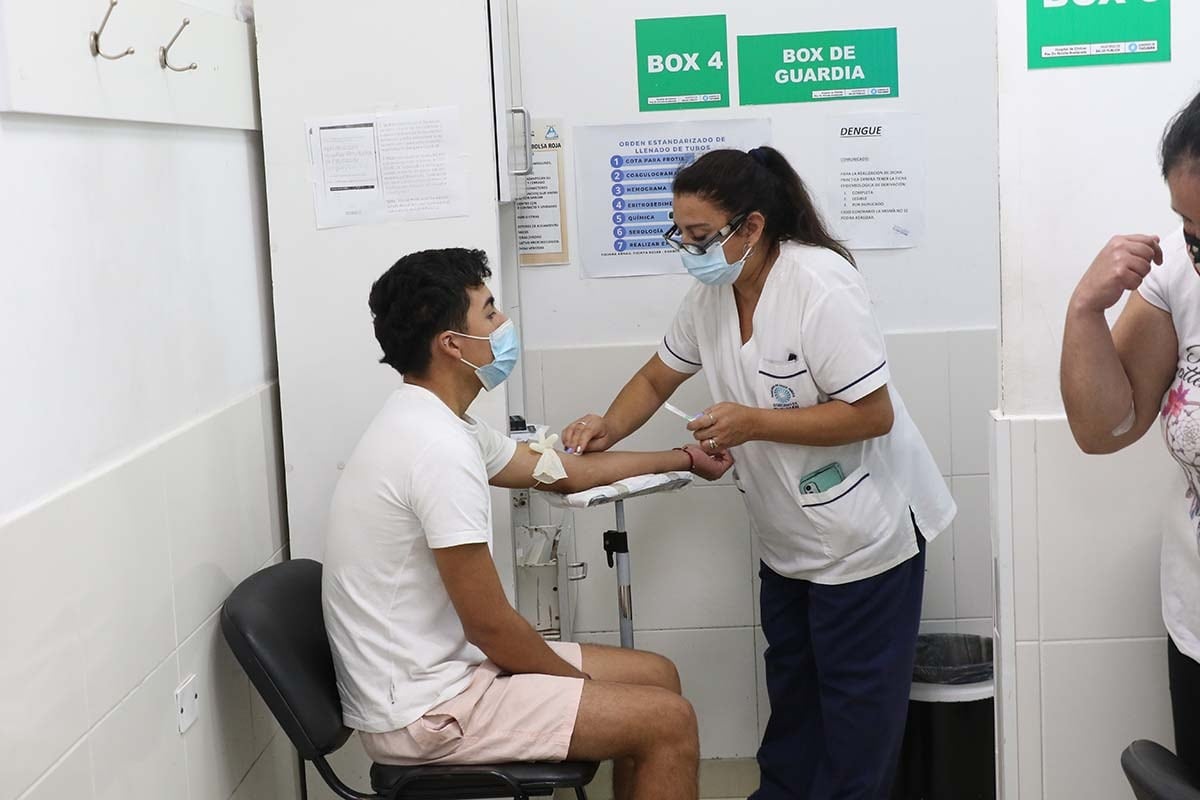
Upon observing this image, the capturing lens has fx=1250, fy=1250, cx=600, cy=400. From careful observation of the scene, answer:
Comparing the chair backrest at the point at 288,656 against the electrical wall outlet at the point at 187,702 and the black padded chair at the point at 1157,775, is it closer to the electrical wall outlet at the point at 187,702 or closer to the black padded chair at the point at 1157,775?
the electrical wall outlet at the point at 187,702

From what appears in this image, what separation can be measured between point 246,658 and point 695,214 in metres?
1.17

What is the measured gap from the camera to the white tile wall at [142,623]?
1513mm

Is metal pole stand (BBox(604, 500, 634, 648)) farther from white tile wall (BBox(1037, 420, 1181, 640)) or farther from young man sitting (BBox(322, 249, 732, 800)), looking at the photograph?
white tile wall (BBox(1037, 420, 1181, 640))

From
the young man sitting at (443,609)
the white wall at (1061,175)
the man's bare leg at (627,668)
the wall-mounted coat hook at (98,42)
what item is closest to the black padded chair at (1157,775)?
the white wall at (1061,175)

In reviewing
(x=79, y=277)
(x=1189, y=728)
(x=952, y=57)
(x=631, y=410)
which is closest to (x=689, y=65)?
(x=952, y=57)

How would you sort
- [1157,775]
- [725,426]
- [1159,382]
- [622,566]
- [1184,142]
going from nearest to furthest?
[1157,775] < [1184,142] < [1159,382] < [725,426] < [622,566]

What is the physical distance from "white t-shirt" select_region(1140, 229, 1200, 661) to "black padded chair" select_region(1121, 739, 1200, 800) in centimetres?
46

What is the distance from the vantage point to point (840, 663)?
8.38 ft

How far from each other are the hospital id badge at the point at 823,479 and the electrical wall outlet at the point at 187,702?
1.20 m

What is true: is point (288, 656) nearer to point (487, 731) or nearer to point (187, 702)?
point (187, 702)

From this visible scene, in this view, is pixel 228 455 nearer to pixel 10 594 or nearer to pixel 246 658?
pixel 246 658

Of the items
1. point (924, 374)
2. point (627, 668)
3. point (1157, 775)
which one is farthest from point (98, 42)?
point (924, 374)

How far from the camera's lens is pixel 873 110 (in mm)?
3033

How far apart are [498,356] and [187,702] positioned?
30.7 inches
